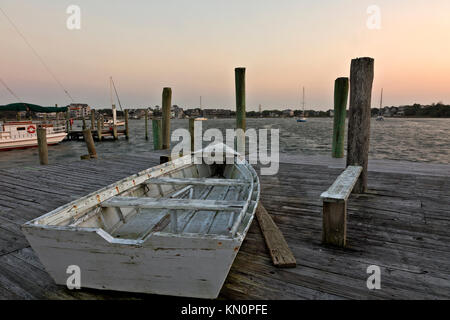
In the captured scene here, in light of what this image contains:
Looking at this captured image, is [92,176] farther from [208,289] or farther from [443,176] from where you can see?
[443,176]

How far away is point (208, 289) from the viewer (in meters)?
2.26

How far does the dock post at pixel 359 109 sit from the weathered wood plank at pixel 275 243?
2.17m

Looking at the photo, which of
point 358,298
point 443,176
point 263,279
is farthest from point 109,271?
point 443,176

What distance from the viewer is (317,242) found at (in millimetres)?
3420

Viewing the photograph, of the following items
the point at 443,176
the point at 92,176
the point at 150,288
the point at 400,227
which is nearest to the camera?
the point at 150,288

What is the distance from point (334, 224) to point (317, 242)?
0.35 metres

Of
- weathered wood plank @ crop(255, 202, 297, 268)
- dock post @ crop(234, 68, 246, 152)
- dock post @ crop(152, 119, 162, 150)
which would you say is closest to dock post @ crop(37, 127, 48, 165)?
dock post @ crop(152, 119, 162, 150)

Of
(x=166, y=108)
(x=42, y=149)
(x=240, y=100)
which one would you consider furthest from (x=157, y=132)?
(x=240, y=100)

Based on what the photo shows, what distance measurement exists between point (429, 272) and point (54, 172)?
858 cm

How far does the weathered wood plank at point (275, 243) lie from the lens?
2.89m

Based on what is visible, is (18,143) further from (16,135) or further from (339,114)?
(339,114)

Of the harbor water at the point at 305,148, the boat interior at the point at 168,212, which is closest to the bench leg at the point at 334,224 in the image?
the boat interior at the point at 168,212

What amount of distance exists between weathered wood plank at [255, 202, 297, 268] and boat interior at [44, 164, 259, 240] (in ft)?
Result: 1.55

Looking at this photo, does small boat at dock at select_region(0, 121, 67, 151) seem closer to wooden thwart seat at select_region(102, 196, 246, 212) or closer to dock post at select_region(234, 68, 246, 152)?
dock post at select_region(234, 68, 246, 152)
